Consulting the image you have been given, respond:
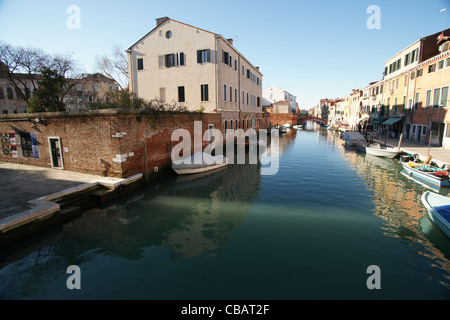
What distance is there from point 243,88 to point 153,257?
79.6 ft

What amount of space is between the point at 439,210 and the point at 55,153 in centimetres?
1604

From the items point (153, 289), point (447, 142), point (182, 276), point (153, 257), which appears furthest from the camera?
point (447, 142)

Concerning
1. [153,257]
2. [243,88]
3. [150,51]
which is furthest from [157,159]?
[243,88]

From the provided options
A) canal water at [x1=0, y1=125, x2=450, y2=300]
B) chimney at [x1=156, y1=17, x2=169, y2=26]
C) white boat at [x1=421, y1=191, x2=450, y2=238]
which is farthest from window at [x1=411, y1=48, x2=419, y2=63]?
chimney at [x1=156, y1=17, x2=169, y2=26]

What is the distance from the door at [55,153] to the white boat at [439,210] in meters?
15.5

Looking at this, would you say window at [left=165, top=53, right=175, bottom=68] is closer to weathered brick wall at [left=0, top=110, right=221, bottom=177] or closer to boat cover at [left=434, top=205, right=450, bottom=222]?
weathered brick wall at [left=0, top=110, right=221, bottom=177]

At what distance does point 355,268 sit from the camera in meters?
5.52

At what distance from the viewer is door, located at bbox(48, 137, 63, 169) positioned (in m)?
11.9

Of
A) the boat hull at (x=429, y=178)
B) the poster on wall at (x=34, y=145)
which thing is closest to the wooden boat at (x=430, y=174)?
the boat hull at (x=429, y=178)

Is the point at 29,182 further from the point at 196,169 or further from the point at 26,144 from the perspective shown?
the point at 196,169

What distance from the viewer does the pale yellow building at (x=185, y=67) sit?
1981 cm

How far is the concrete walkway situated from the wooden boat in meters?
14.9

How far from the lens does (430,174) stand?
38.8 ft
